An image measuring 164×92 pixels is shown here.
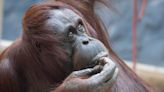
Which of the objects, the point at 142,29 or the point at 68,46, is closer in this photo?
the point at 68,46

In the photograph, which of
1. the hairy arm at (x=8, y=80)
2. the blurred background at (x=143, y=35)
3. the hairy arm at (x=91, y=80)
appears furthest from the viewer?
the blurred background at (x=143, y=35)

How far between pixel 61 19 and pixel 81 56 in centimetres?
17

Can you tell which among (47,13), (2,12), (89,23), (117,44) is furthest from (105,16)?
(2,12)

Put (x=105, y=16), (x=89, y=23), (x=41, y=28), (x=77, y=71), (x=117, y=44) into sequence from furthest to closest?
(x=117, y=44)
(x=105, y=16)
(x=89, y=23)
(x=41, y=28)
(x=77, y=71)

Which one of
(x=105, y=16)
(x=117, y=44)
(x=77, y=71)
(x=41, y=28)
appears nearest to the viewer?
(x=77, y=71)

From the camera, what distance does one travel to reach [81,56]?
6.92 ft

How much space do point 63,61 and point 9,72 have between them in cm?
22

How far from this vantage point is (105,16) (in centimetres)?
279

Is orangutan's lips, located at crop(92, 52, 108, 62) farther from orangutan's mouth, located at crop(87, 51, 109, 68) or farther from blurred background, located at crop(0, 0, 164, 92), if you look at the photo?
blurred background, located at crop(0, 0, 164, 92)

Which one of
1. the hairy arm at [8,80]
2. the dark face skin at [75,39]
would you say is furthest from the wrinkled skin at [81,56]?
the hairy arm at [8,80]

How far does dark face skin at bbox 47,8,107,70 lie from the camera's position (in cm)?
211

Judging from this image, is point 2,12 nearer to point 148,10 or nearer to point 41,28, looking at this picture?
point 148,10

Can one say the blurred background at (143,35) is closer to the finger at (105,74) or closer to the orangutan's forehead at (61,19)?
the orangutan's forehead at (61,19)

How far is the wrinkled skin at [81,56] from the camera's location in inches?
79.3
